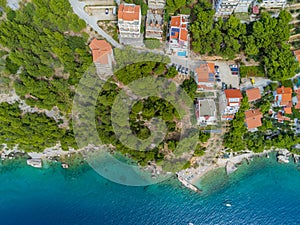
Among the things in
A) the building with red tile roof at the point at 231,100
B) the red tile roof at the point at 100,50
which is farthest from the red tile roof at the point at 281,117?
the red tile roof at the point at 100,50

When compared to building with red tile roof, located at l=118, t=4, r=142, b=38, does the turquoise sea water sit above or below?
below

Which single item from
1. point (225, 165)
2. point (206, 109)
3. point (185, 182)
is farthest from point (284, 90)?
point (185, 182)

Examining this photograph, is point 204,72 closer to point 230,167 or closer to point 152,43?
point 152,43

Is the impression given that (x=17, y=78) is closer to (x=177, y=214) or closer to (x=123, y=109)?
(x=123, y=109)

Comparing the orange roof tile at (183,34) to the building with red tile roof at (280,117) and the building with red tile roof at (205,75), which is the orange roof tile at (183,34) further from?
the building with red tile roof at (280,117)

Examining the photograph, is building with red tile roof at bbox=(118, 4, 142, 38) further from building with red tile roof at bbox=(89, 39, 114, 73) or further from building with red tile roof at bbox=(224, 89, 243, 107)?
building with red tile roof at bbox=(224, 89, 243, 107)

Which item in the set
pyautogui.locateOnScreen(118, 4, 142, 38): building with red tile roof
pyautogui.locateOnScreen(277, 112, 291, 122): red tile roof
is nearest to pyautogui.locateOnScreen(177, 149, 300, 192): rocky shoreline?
pyautogui.locateOnScreen(277, 112, 291, 122): red tile roof
